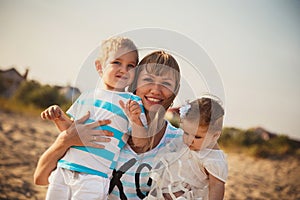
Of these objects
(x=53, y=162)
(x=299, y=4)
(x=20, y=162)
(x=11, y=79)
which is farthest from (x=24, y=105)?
(x=53, y=162)

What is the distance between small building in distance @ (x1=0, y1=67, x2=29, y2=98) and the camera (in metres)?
7.91

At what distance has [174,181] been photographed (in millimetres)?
1771

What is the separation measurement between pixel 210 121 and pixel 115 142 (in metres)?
0.45

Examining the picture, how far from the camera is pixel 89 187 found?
1646 millimetres

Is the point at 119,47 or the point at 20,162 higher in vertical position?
the point at 119,47

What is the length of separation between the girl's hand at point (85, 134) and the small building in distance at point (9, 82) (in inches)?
258

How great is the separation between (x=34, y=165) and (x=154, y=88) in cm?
363

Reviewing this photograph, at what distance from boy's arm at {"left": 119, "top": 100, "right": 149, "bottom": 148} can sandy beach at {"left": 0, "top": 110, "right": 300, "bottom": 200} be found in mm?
2225

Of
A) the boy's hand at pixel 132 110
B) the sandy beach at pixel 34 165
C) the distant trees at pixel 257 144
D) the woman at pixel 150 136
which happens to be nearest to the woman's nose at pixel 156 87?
the woman at pixel 150 136

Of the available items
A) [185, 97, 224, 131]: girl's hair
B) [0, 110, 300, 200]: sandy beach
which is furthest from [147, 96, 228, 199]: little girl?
[0, 110, 300, 200]: sandy beach

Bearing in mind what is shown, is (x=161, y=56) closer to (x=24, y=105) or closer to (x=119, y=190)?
(x=119, y=190)

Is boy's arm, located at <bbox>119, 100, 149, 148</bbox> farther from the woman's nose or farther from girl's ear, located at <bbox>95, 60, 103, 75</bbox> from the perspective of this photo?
girl's ear, located at <bbox>95, 60, 103, 75</bbox>

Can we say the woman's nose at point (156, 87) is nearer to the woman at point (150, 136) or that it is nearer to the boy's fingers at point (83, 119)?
the woman at point (150, 136)

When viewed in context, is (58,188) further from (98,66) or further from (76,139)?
(98,66)
